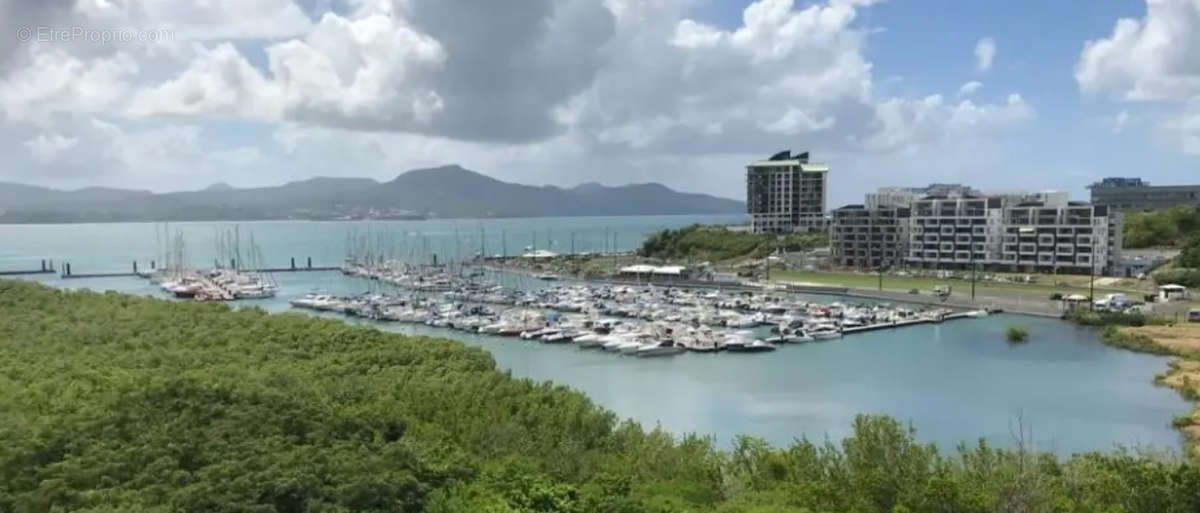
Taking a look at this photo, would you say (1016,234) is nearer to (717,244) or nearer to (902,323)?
(902,323)

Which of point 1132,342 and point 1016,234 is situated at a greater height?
point 1016,234

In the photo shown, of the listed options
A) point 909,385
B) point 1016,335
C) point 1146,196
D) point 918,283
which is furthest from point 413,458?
point 1146,196

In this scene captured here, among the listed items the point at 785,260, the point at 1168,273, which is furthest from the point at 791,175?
the point at 1168,273

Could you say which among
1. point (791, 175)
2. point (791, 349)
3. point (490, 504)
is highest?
point (791, 175)

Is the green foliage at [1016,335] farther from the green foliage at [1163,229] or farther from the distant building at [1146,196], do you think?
the distant building at [1146,196]

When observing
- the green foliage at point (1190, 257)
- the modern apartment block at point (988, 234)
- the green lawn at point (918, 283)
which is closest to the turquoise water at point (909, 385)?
the green lawn at point (918, 283)

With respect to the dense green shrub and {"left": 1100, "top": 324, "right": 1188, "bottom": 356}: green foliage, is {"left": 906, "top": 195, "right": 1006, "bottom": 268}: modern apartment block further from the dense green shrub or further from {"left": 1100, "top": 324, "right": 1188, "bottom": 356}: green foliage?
{"left": 1100, "top": 324, "right": 1188, "bottom": 356}: green foliage

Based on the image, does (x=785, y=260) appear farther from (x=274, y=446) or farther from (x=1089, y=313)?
(x=274, y=446)

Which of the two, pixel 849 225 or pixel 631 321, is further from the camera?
pixel 849 225
